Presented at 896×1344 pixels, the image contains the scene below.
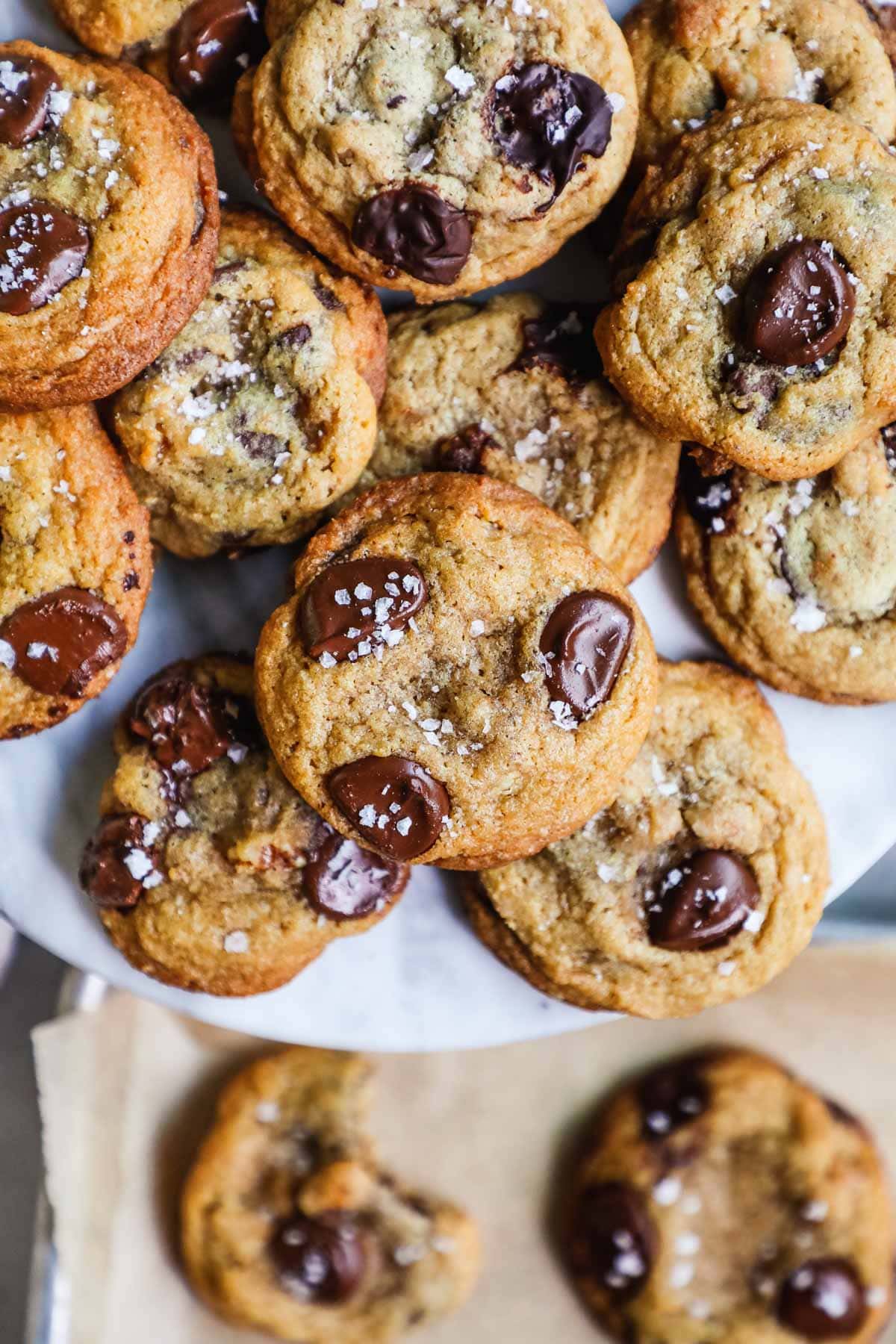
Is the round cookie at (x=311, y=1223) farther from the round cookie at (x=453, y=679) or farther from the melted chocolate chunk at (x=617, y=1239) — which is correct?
the round cookie at (x=453, y=679)

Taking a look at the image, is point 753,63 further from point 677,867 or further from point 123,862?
point 123,862

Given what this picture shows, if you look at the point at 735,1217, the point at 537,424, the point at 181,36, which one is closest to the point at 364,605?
the point at 537,424

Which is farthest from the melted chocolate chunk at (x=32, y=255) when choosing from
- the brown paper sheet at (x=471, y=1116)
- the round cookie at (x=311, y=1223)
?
the round cookie at (x=311, y=1223)

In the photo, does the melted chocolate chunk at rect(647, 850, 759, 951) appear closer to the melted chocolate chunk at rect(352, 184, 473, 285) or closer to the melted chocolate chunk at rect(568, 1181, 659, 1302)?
the melted chocolate chunk at rect(568, 1181, 659, 1302)

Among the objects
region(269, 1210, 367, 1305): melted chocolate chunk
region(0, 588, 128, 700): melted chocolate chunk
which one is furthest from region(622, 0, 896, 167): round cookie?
region(269, 1210, 367, 1305): melted chocolate chunk

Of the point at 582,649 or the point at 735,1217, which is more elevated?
the point at 582,649

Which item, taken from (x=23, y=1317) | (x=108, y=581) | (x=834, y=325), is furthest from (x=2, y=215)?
(x=23, y=1317)

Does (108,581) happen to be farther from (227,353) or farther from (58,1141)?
(58,1141)
